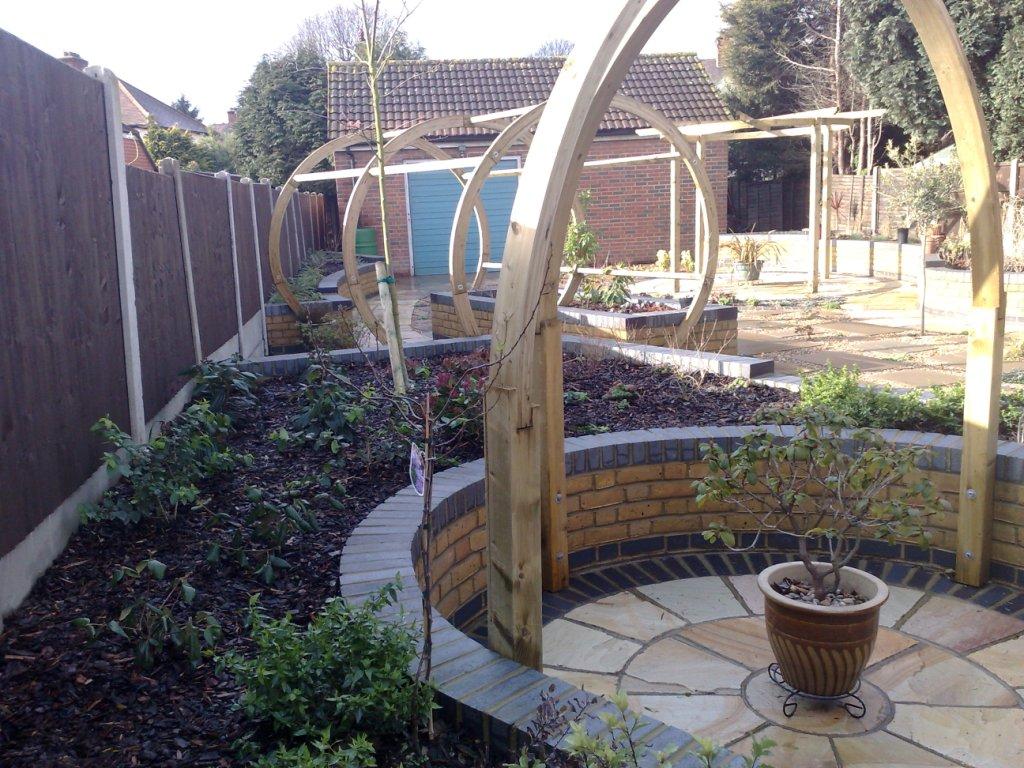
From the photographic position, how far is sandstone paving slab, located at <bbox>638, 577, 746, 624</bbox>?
3936 millimetres

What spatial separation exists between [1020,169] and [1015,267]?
19.2 feet

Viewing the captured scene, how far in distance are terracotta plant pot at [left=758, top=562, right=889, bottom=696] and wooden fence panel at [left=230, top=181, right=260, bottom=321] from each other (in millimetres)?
6787

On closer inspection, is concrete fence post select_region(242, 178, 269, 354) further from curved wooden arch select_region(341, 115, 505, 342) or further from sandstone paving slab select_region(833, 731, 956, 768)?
sandstone paving slab select_region(833, 731, 956, 768)

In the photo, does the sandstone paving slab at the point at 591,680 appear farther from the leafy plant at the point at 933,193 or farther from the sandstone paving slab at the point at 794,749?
the leafy plant at the point at 933,193

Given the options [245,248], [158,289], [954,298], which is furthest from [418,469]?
[954,298]

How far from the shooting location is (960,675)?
3.34 metres

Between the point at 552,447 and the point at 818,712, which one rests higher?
the point at 552,447

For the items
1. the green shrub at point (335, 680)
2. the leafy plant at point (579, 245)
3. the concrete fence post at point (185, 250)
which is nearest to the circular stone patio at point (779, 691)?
the green shrub at point (335, 680)

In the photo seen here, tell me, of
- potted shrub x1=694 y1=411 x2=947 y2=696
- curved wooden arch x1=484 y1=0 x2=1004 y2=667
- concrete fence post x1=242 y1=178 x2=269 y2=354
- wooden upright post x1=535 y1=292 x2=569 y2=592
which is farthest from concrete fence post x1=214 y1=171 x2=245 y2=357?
curved wooden arch x1=484 y1=0 x2=1004 y2=667

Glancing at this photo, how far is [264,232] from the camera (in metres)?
11.6

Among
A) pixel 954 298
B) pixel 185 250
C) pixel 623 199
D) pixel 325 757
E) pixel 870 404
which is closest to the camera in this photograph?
pixel 325 757

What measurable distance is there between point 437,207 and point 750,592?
59.1 feet

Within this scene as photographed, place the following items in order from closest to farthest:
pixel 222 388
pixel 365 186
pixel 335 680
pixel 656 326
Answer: pixel 335 680, pixel 222 388, pixel 656 326, pixel 365 186

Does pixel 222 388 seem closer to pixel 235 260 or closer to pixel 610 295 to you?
pixel 235 260
